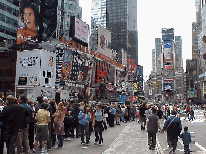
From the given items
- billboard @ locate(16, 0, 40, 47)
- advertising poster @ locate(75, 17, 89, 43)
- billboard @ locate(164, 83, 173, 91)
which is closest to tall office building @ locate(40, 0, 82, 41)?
advertising poster @ locate(75, 17, 89, 43)

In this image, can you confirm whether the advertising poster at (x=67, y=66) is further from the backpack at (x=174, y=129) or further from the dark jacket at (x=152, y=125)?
the backpack at (x=174, y=129)

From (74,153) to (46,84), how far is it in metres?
40.7

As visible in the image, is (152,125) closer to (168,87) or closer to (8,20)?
(8,20)

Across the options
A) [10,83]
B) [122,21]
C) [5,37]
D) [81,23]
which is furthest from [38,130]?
[122,21]

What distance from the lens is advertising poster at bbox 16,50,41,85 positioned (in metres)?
48.7

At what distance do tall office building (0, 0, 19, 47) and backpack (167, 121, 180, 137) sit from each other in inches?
2436

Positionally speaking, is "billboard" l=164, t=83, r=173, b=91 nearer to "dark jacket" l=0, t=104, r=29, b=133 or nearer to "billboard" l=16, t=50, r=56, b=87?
"billboard" l=16, t=50, r=56, b=87

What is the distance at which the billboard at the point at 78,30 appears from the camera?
66050mm

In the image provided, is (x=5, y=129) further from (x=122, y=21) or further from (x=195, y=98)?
(x=122, y=21)

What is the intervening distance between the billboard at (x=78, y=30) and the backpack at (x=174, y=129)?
56.0m

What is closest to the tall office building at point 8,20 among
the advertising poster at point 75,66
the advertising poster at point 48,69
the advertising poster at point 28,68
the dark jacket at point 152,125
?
the advertising poster at point 75,66

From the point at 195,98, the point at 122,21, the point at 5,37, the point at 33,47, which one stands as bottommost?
the point at 195,98

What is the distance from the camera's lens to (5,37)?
7138 centimetres

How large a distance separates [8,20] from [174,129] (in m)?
69.7
